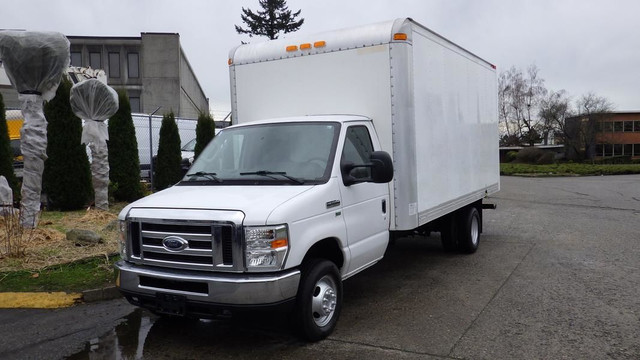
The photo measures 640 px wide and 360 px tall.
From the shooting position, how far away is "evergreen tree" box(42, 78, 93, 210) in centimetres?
1184

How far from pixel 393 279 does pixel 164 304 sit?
3.58 meters

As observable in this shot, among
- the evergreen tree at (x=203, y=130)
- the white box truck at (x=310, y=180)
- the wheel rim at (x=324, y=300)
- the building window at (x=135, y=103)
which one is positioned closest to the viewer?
the white box truck at (x=310, y=180)

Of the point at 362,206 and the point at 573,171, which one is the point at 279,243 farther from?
the point at 573,171

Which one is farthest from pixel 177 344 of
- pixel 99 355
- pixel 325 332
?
pixel 325 332

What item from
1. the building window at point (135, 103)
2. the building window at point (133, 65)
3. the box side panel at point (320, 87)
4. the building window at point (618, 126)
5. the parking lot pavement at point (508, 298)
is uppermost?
the building window at point (133, 65)

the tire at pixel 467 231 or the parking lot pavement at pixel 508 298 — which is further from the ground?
the tire at pixel 467 231

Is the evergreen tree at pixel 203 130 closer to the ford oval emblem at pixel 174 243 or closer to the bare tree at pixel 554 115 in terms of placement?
the ford oval emblem at pixel 174 243

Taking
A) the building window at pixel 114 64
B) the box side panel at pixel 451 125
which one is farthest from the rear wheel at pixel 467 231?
the building window at pixel 114 64

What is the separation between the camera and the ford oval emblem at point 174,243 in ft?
14.5

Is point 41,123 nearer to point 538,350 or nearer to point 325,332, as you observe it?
point 325,332

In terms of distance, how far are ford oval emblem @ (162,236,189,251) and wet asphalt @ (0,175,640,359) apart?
0.77m

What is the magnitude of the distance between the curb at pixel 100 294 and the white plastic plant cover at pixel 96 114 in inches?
199

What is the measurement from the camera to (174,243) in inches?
175

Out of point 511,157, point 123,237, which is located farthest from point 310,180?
point 511,157
